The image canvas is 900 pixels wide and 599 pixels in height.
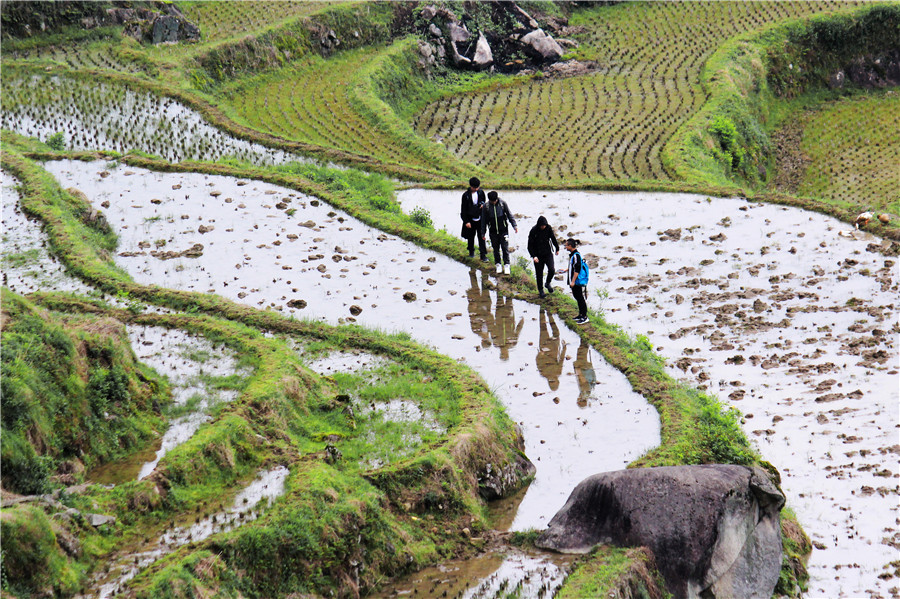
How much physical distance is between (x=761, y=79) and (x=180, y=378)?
30.1m

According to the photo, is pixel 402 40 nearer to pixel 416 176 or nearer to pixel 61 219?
pixel 416 176

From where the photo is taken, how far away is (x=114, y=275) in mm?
15148

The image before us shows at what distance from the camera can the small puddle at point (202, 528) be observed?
24.8ft

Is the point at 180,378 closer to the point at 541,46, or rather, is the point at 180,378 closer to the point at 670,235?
the point at 670,235

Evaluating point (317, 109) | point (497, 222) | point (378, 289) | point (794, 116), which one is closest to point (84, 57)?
point (317, 109)

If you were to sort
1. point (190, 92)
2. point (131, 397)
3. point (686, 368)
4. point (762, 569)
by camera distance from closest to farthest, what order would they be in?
1. point (762, 569)
2. point (131, 397)
3. point (686, 368)
4. point (190, 92)

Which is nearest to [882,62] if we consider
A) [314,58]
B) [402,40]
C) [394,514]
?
[402,40]

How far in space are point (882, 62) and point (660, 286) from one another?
28.9 metres

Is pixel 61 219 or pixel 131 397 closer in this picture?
pixel 131 397

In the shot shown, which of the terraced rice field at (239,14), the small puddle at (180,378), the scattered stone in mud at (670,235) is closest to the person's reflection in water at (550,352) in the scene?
the small puddle at (180,378)

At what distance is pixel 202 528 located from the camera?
27.7ft

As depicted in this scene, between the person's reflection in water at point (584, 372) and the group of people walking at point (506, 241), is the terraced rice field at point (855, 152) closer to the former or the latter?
the group of people walking at point (506, 241)

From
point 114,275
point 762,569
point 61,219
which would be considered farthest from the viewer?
point 61,219

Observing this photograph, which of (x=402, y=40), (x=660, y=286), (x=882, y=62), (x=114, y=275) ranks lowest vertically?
(x=114, y=275)
